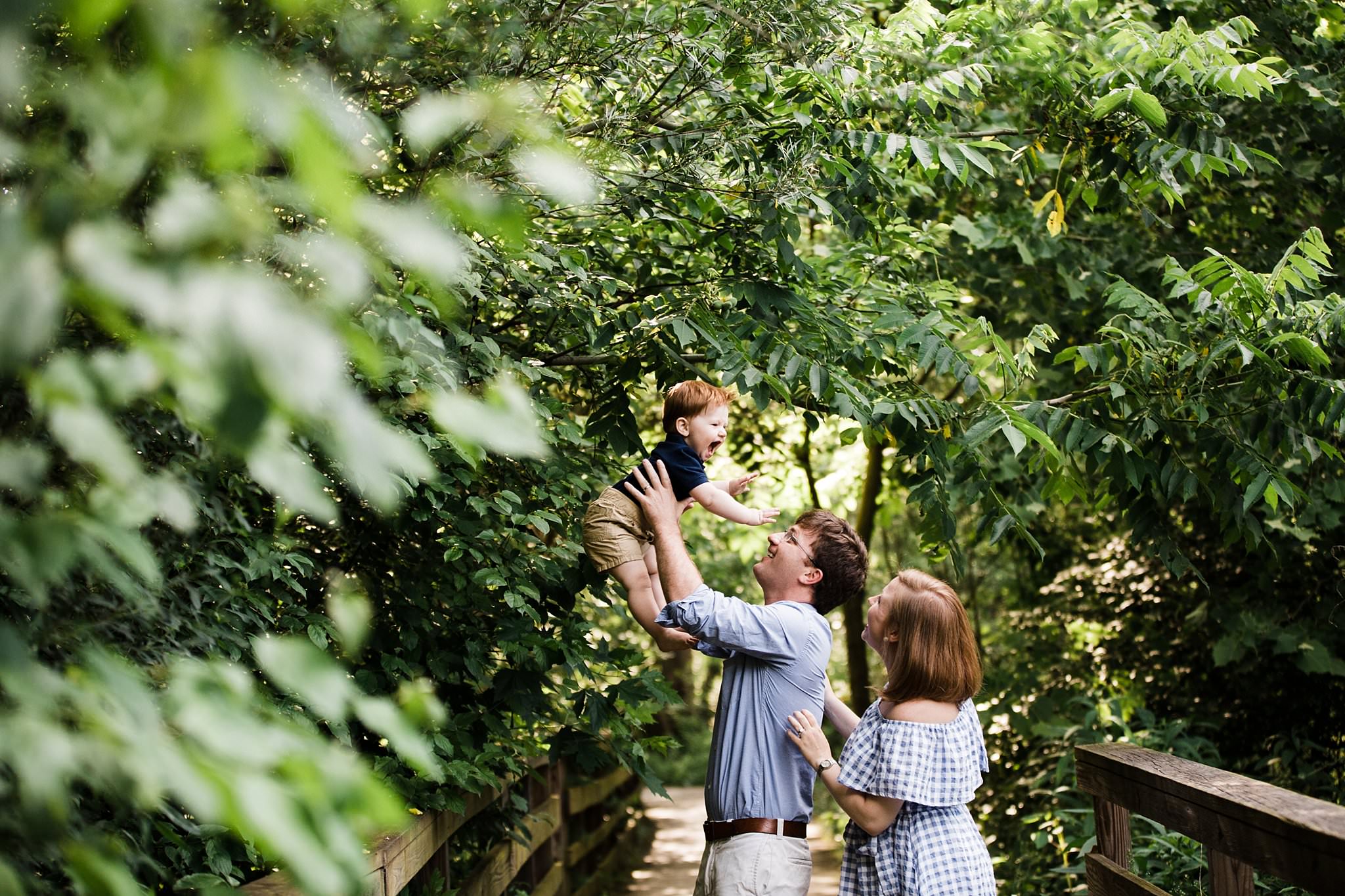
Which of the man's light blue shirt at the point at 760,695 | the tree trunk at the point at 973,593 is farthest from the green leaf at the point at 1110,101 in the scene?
the tree trunk at the point at 973,593

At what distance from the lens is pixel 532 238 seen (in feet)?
11.7

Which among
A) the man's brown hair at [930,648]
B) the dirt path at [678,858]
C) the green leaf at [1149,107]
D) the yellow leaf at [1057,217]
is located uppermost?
the yellow leaf at [1057,217]

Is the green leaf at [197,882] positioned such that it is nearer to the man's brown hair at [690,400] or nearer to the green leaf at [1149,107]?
the man's brown hair at [690,400]

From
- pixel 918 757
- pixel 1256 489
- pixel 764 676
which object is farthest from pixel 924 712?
pixel 1256 489

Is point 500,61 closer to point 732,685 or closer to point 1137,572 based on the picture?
point 732,685

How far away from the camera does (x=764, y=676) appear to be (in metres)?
2.98

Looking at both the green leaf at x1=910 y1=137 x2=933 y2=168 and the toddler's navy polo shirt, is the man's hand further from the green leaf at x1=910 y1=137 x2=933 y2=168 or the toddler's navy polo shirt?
the green leaf at x1=910 y1=137 x2=933 y2=168

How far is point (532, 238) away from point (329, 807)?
2.80 meters

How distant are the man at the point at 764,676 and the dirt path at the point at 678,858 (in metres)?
3.64

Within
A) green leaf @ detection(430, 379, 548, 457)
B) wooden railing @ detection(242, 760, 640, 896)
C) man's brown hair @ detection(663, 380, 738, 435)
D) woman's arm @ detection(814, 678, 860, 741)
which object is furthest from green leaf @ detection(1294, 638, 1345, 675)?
green leaf @ detection(430, 379, 548, 457)

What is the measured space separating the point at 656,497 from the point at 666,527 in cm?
11

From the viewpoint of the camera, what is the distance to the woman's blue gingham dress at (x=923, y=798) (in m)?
2.74

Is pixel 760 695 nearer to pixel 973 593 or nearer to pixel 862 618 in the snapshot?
pixel 862 618

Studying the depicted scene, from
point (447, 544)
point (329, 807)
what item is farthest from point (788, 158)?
point (329, 807)
